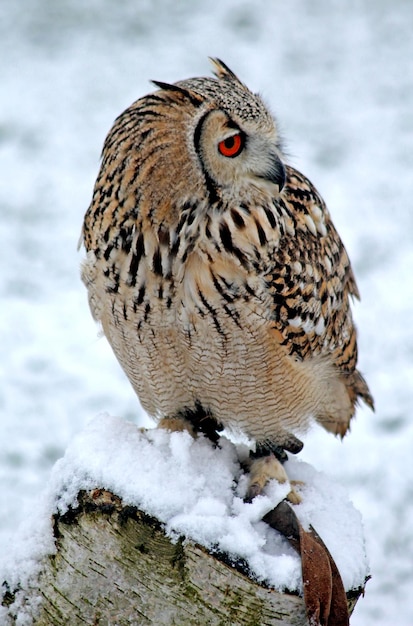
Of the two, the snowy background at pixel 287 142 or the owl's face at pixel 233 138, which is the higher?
the snowy background at pixel 287 142

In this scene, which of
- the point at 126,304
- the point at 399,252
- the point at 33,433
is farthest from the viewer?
the point at 399,252

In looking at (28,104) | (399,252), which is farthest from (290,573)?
(28,104)

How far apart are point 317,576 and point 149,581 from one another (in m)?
0.45

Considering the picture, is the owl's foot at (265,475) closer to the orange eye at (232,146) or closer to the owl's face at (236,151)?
the owl's face at (236,151)

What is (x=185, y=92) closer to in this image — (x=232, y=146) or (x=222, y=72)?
(x=232, y=146)

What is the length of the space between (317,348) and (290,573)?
100cm

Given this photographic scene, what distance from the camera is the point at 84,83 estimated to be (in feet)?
27.3

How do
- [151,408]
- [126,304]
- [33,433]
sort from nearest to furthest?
1. [126,304]
2. [151,408]
3. [33,433]

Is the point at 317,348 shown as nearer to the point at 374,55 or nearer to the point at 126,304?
the point at 126,304

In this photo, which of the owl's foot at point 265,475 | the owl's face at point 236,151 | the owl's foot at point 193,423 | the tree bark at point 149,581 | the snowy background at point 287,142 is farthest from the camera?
the snowy background at point 287,142

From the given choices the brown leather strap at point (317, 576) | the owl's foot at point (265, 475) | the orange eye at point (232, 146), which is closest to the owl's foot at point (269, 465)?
the owl's foot at point (265, 475)

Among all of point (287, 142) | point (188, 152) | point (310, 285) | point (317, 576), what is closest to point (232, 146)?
point (188, 152)

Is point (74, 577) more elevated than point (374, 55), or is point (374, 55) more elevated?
point (374, 55)

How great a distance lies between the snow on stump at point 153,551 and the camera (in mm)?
2316
